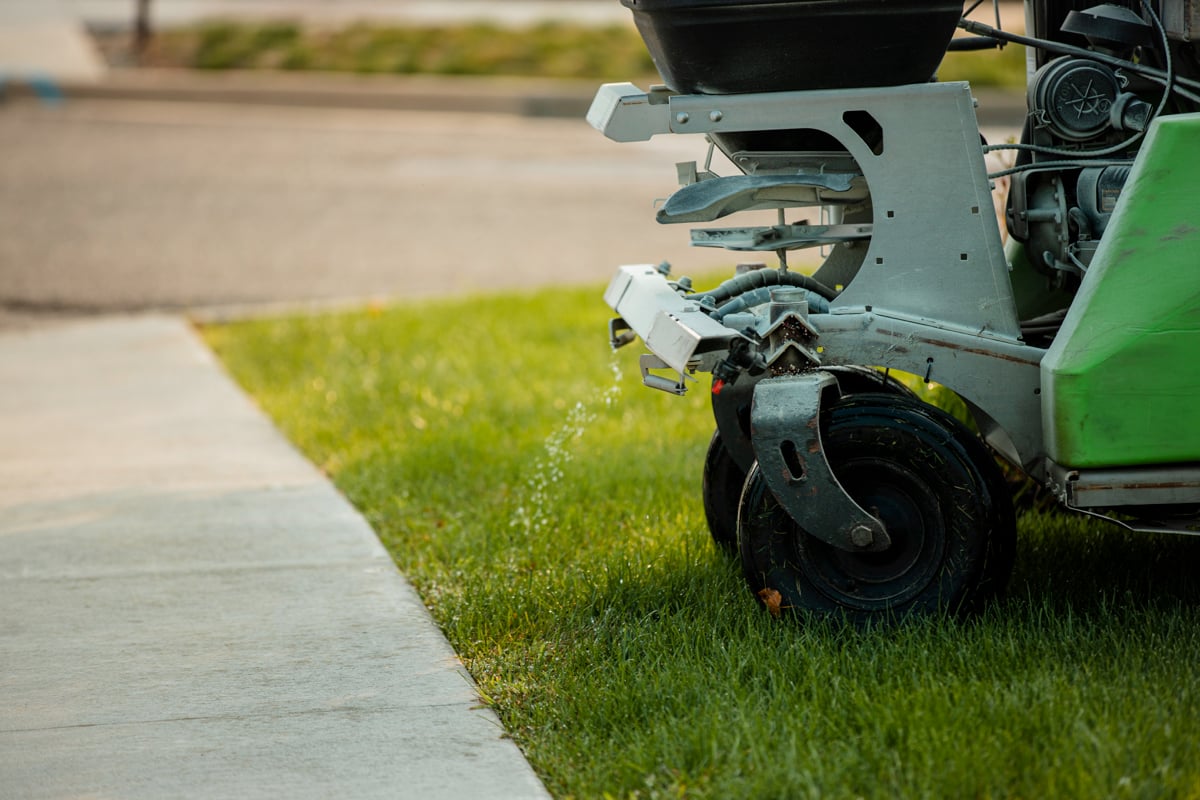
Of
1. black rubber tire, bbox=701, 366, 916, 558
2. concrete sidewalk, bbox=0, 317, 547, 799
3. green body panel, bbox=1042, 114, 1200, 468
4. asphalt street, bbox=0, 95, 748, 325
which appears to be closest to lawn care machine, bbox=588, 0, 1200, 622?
green body panel, bbox=1042, 114, 1200, 468

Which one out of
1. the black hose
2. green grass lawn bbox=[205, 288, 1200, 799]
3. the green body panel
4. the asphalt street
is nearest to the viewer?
green grass lawn bbox=[205, 288, 1200, 799]

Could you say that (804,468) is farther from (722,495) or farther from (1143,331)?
(722,495)

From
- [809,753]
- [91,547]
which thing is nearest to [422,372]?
[91,547]

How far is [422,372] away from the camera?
6.05 meters

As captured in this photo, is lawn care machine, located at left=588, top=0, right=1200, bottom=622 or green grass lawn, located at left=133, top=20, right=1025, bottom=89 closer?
lawn care machine, located at left=588, top=0, right=1200, bottom=622

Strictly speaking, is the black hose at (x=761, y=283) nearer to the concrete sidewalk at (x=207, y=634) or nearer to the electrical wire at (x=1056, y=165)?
the electrical wire at (x=1056, y=165)

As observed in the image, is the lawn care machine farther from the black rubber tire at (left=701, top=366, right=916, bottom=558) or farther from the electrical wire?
the black rubber tire at (left=701, top=366, right=916, bottom=558)

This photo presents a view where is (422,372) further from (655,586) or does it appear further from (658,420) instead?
(655,586)

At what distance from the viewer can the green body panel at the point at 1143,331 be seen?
9.53 ft

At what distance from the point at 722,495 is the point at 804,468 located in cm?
81

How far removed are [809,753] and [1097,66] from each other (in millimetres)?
1645

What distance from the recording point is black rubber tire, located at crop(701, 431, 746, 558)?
12.3 ft

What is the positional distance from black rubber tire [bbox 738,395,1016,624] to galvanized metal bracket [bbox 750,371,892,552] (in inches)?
3.2

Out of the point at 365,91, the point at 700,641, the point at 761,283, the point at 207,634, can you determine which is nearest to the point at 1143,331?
the point at 761,283
